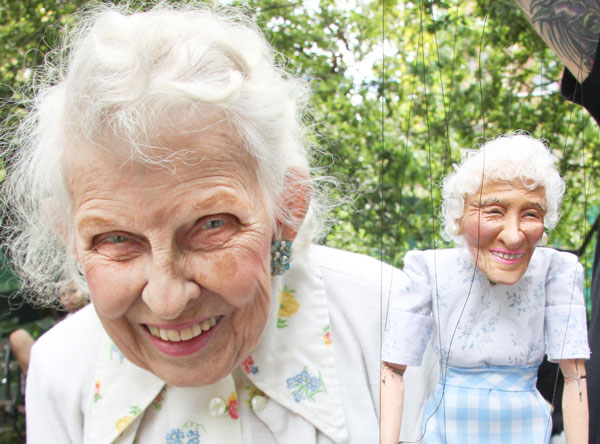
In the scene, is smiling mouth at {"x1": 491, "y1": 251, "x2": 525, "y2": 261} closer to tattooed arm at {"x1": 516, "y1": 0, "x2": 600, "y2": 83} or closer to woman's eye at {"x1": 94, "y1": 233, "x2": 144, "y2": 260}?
tattooed arm at {"x1": 516, "y1": 0, "x2": 600, "y2": 83}

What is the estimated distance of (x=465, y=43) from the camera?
262 centimetres

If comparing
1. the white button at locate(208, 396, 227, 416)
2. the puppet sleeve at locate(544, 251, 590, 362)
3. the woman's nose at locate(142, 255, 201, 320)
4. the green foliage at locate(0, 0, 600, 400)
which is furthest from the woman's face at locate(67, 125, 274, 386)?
the green foliage at locate(0, 0, 600, 400)

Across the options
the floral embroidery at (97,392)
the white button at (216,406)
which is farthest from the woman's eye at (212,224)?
the floral embroidery at (97,392)

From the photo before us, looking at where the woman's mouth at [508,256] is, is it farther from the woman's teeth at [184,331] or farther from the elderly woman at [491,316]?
the woman's teeth at [184,331]

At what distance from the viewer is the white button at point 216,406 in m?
1.37

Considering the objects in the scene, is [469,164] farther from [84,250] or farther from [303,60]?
[303,60]

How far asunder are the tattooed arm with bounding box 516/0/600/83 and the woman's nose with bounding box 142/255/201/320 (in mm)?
823

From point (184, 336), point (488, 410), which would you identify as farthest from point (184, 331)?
point (488, 410)

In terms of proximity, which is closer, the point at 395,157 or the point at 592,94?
the point at 592,94

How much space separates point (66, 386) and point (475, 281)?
1.08m

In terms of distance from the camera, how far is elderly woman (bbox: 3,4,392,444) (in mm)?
1100

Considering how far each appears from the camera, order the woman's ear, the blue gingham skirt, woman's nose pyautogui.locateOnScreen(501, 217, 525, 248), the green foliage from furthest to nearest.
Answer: the green foliage → the woman's ear → the blue gingham skirt → woman's nose pyautogui.locateOnScreen(501, 217, 525, 248)

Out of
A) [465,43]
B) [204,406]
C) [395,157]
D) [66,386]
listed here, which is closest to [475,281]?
[204,406]

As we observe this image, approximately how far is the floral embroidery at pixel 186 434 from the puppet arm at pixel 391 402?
1.85 ft
